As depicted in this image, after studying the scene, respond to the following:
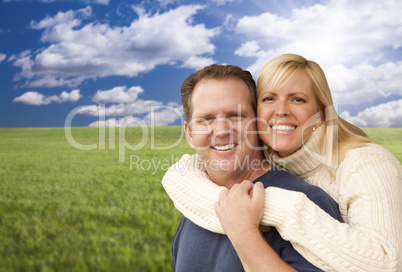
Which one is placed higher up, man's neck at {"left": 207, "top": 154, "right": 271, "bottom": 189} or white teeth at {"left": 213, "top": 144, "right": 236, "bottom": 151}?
white teeth at {"left": 213, "top": 144, "right": 236, "bottom": 151}

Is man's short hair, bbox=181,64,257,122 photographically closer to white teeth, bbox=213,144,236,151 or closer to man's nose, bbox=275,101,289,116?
man's nose, bbox=275,101,289,116

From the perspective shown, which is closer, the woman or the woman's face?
the woman

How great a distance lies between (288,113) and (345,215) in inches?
31.7

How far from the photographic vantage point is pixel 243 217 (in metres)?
1.82

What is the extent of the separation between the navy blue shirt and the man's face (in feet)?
0.88

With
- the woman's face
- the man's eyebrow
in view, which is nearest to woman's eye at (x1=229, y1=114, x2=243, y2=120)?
the man's eyebrow

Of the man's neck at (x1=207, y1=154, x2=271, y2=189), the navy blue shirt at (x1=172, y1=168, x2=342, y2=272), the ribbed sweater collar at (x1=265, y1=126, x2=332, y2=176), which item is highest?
the ribbed sweater collar at (x1=265, y1=126, x2=332, y2=176)

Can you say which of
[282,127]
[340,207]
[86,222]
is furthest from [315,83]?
[86,222]

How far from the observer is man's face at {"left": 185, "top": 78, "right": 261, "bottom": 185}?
2432mm

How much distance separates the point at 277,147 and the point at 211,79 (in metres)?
0.74

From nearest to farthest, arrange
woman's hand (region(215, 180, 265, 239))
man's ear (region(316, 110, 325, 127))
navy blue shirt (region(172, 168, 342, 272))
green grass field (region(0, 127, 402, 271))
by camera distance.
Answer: woman's hand (region(215, 180, 265, 239)) → navy blue shirt (region(172, 168, 342, 272)) → man's ear (region(316, 110, 325, 127)) → green grass field (region(0, 127, 402, 271))

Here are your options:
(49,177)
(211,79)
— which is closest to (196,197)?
(211,79)

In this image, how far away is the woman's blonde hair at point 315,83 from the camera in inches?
103

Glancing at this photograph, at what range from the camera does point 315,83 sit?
105 inches
